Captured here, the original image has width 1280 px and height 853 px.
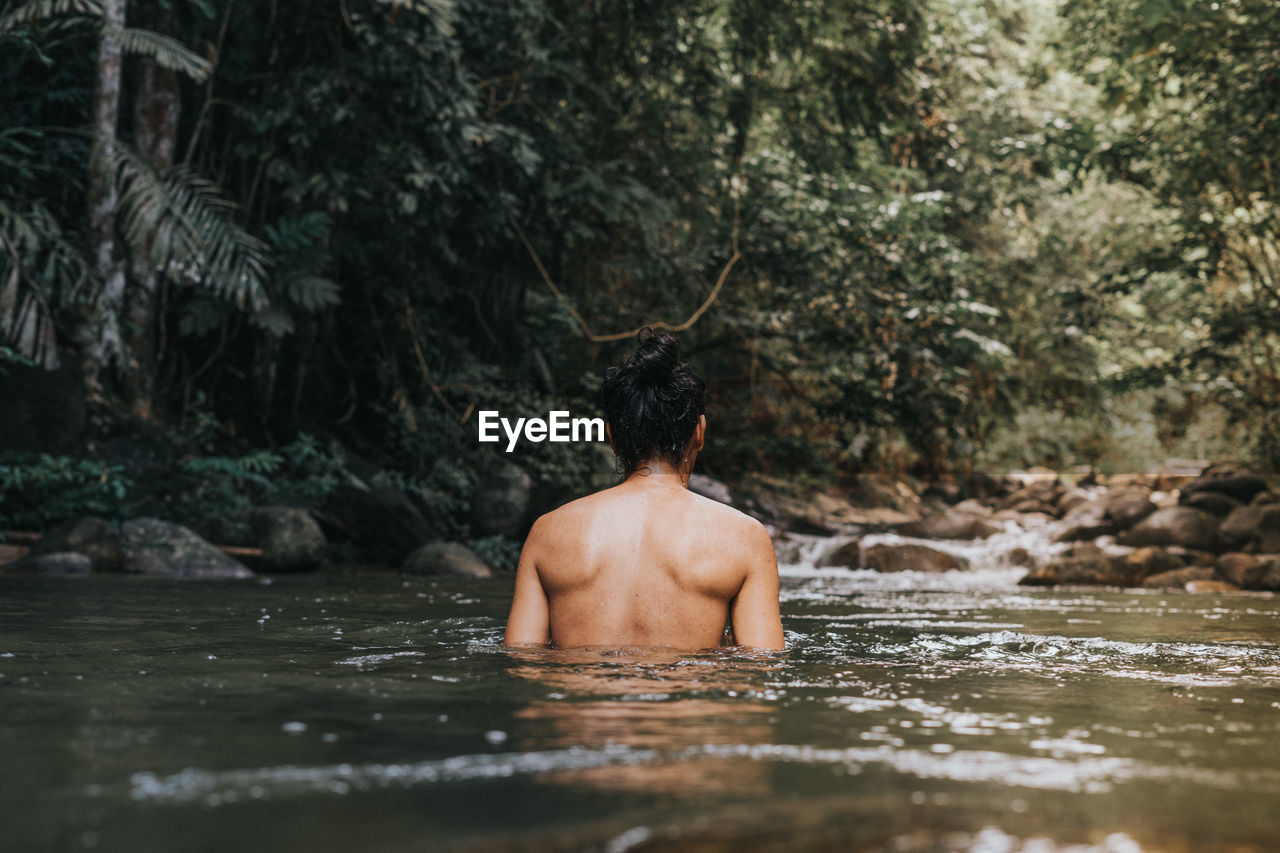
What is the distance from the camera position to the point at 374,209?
13180 mm

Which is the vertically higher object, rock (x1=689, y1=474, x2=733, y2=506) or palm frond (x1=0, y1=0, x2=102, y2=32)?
palm frond (x1=0, y1=0, x2=102, y2=32)

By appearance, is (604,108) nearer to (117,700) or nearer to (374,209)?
(374,209)

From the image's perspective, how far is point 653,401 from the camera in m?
3.85

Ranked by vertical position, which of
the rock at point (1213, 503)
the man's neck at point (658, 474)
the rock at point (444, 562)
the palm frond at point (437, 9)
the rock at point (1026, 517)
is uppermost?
the palm frond at point (437, 9)

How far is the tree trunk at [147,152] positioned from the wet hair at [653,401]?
943cm

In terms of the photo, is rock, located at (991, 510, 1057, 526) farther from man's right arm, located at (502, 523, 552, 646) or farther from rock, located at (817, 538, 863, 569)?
man's right arm, located at (502, 523, 552, 646)

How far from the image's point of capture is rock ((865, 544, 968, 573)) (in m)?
13.5

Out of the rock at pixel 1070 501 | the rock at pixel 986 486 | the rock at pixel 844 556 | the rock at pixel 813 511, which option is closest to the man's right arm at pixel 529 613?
the rock at pixel 844 556

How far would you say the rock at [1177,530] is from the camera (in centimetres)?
1351

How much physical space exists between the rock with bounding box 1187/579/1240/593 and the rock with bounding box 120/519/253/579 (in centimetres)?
872

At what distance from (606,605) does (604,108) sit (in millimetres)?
12351

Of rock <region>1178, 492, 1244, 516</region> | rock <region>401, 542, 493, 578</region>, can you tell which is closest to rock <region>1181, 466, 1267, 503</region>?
rock <region>1178, 492, 1244, 516</region>

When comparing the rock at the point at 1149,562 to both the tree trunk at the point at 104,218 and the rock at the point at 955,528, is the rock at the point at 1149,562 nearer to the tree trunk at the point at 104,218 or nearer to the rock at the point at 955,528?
the rock at the point at 955,528

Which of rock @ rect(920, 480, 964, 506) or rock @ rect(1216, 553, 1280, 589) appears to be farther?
rock @ rect(920, 480, 964, 506)
